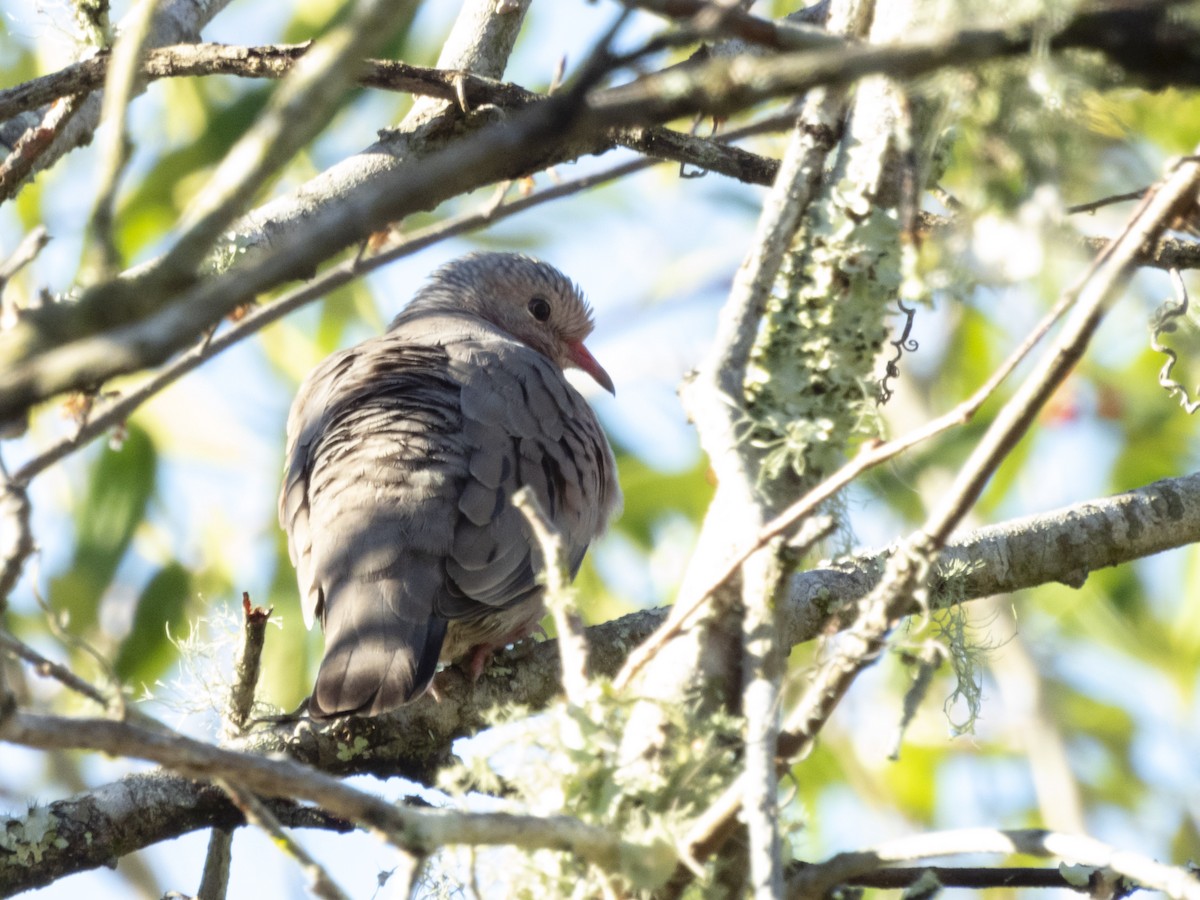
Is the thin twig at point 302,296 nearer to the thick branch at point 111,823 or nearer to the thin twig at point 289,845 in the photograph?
the thin twig at point 289,845

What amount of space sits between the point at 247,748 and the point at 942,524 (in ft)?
5.77

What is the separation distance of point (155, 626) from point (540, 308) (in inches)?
75.4

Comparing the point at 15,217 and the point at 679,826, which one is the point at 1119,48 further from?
the point at 15,217

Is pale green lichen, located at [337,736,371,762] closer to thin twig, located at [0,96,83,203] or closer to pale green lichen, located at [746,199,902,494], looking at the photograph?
thin twig, located at [0,96,83,203]

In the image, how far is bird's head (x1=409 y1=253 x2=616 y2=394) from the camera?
4.98 m

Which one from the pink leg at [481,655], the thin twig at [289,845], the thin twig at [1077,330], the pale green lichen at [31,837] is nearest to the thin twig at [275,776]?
the thin twig at [289,845]

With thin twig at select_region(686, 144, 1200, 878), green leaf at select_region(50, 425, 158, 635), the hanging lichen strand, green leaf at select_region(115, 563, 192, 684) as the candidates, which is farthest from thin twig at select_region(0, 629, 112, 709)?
green leaf at select_region(50, 425, 158, 635)

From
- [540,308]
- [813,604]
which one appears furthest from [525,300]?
[813,604]

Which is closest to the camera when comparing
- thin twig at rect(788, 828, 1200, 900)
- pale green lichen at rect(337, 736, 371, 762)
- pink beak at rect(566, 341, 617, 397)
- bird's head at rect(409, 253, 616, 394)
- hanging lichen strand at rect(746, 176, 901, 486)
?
thin twig at rect(788, 828, 1200, 900)

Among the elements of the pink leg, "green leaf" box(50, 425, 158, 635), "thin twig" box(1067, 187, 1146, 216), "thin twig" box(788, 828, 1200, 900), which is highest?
"green leaf" box(50, 425, 158, 635)

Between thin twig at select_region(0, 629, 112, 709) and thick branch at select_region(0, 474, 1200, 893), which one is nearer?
thin twig at select_region(0, 629, 112, 709)

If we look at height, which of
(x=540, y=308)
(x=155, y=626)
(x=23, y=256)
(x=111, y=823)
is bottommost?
(x=111, y=823)

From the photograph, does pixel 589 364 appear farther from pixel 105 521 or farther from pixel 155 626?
pixel 105 521

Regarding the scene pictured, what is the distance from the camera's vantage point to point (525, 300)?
5.09 m
